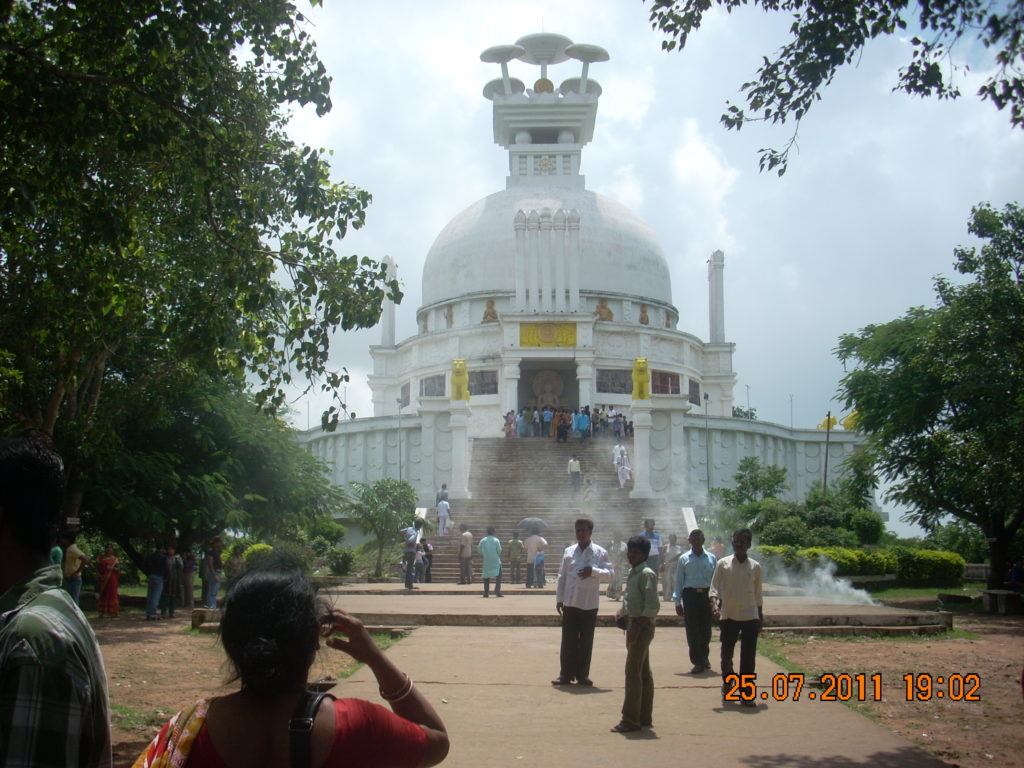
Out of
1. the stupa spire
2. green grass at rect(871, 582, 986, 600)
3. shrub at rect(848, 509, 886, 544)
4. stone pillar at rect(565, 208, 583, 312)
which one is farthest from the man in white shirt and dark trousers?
the stupa spire

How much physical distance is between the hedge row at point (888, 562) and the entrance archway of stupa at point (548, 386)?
17.7 meters

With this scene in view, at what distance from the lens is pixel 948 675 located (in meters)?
10.1

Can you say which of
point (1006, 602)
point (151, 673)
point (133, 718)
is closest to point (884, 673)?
point (133, 718)

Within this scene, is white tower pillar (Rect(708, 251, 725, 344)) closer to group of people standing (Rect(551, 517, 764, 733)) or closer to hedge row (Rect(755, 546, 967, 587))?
hedge row (Rect(755, 546, 967, 587))

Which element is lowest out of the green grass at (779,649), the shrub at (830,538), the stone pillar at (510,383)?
the green grass at (779,649)

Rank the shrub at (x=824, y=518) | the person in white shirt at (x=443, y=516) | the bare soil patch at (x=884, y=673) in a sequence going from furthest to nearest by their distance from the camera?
the shrub at (x=824, y=518) → the person in white shirt at (x=443, y=516) → the bare soil patch at (x=884, y=673)

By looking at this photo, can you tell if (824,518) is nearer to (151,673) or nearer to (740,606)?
(740,606)

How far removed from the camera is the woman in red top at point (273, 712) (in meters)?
2.52

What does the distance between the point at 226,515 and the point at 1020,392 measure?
14.0 meters

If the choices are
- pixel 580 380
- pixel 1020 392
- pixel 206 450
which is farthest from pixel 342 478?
pixel 1020 392

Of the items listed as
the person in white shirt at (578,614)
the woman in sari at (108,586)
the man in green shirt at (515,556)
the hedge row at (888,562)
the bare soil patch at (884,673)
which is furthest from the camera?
the hedge row at (888,562)

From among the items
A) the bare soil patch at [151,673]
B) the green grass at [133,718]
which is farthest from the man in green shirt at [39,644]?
the green grass at [133,718]

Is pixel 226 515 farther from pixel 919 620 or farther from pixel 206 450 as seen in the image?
pixel 919 620

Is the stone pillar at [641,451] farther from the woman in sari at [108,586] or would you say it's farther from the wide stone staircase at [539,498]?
the woman in sari at [108,586]
